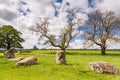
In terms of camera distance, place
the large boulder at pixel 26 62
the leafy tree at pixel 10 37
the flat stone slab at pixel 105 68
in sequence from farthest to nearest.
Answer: the leafy tree at pixel 10 37 → the large boulder at pixel 26 62 → the flat stone slab at pixel 105 68

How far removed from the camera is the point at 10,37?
259 ft

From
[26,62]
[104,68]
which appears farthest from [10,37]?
[104,68]

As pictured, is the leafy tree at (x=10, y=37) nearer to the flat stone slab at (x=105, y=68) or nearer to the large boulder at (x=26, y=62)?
the large boulder at (x=26, y=62)

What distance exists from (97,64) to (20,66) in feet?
26.6

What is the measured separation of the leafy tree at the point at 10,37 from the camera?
7738 centimetres

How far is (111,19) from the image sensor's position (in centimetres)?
5616

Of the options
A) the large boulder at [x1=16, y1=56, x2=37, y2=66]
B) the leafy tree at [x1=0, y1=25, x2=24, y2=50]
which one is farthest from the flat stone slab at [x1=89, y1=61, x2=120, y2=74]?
the leafy tree at [x1=0, y1=25, x2=24, y2=50]

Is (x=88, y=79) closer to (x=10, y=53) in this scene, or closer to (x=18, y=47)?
(x=10, y=53)

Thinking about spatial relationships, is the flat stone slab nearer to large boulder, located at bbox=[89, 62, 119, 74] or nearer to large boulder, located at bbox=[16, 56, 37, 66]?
large boulder, located at bbox=[89, 62, 119, 74]

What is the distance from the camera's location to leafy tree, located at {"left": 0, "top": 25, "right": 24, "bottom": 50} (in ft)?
254

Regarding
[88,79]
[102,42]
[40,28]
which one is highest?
[40,28]

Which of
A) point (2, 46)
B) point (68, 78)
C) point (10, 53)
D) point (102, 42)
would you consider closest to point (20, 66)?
point (68, 78)

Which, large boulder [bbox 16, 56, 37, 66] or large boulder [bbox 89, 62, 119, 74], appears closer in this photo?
large boulder [bbox 89, 62, 119, 74]

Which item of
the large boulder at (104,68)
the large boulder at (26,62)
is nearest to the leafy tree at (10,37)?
the large boulder at (26,62)
